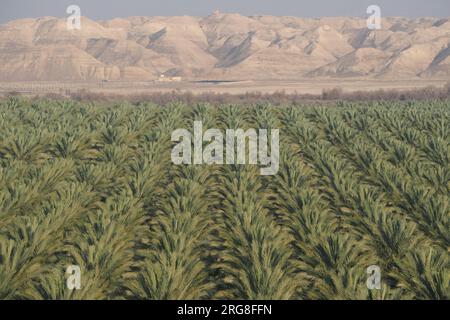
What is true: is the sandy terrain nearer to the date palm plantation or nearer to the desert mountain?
the desert mountain

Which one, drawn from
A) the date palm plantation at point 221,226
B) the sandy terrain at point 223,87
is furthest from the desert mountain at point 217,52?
the date palm plantation at point 221,226

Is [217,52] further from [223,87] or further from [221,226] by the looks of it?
[221,226]

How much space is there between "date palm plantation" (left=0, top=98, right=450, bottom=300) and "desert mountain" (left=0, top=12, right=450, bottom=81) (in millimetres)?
82857

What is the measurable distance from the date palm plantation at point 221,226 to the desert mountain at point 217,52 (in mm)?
82857

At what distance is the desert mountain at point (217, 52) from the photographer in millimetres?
96062

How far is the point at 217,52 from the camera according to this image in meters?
136

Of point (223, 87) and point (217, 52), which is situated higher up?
point (217, 52)

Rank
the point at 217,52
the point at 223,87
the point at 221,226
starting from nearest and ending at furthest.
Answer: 1. the point at 221,226
2. the point at 223,87
3. the point at 217,52

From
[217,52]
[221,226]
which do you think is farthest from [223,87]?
[217,52]

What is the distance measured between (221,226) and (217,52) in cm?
13134

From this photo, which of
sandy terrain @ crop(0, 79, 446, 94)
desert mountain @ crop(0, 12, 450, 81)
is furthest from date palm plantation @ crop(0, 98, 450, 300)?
desert mountain @ crop(0, 12, 450, 81)

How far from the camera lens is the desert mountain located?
315 ft

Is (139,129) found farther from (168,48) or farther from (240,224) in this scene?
(168,48)
